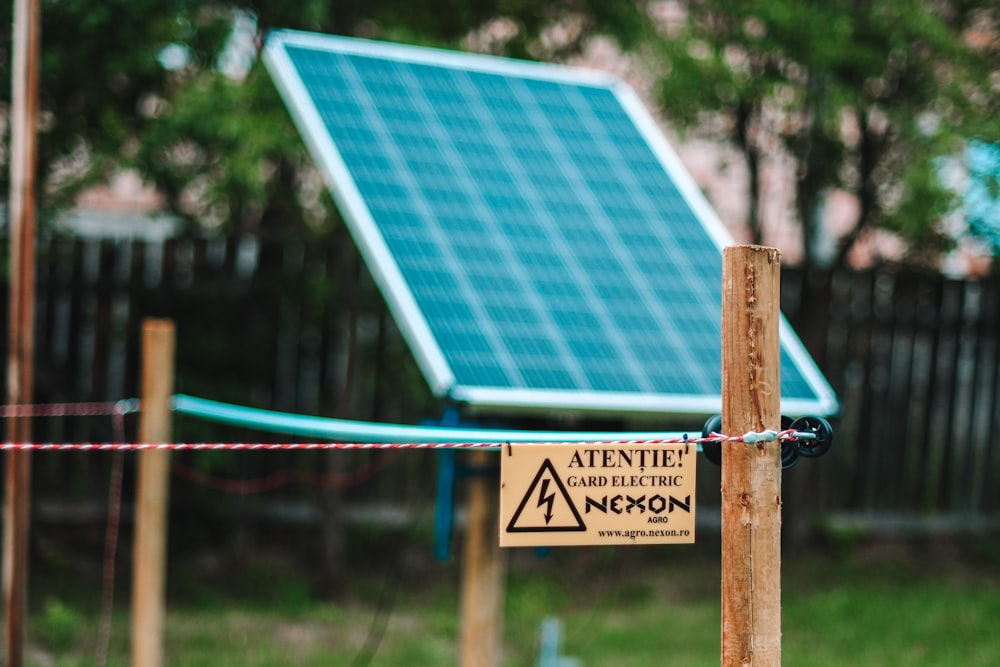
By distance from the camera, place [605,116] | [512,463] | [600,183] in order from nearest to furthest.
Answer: [512,463] → [600,183] → [605,116]

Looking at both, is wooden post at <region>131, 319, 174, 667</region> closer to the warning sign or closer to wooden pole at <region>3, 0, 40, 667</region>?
wooden pole at <region>3, 0, 40, 667</region>

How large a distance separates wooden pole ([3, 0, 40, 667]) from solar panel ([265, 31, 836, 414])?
3.37 ft

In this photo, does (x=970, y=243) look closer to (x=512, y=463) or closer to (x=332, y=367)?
(x=332, y=367)

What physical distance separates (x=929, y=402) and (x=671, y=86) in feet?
11.0

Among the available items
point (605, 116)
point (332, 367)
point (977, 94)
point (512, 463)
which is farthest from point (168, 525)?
point (977, 94)

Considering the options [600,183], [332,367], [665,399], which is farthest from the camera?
[332,367]

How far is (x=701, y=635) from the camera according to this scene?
704cm

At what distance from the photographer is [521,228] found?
5.03m

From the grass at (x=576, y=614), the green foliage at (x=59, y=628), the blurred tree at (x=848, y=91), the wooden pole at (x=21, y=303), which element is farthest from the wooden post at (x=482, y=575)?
the blurred tree at (x=848, y=91)

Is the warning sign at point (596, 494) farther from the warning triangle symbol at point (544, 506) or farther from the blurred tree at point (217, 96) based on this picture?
Answer: the blurred tree at point (217, 96)

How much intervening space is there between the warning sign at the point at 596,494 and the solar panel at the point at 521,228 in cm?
128

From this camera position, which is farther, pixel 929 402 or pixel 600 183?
pixel 929 402

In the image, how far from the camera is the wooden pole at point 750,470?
8.48 ft

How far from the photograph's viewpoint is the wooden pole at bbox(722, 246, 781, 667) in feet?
8.48
